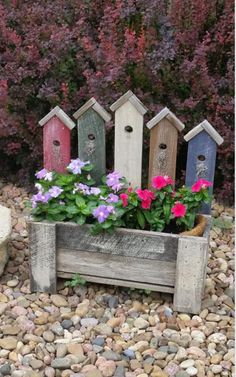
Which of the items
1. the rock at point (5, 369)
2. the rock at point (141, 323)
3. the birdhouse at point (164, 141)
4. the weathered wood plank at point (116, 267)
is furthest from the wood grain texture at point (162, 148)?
the rock at point (5, 369)

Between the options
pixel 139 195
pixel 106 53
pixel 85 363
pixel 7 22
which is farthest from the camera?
pixel 7 22

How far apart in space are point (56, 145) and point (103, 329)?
0.94m

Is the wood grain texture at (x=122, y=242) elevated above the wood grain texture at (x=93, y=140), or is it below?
below

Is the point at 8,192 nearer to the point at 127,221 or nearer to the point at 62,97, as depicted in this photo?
the point at 62,97

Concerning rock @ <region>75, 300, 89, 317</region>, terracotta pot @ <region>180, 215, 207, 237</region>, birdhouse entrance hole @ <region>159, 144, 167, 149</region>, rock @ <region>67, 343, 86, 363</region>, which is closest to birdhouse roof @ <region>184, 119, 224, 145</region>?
birdhouse entrance hole @ <region>159, 144, 167, 149</region>

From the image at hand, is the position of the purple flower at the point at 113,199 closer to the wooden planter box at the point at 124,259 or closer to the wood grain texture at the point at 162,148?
the wooden planter box at the point at 124,259

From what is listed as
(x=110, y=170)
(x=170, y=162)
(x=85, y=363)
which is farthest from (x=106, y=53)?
(x=85, y=363)

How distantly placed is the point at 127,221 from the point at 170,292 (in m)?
0.39

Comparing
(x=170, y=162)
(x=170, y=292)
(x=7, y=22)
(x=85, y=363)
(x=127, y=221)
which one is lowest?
(x=85, y=363)

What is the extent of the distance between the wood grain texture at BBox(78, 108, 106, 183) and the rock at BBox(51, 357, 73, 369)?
36.3 inches

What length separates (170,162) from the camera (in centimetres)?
288

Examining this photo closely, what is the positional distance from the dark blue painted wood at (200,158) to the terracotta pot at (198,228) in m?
0.09

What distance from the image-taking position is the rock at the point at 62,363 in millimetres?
2471

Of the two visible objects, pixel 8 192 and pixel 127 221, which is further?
pixel 8 192
